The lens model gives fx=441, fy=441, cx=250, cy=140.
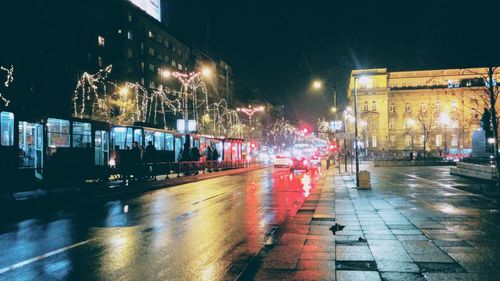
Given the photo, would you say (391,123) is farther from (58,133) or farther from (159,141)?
(58,133)

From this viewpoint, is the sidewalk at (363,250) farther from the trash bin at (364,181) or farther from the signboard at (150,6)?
the signboard at (150,6)

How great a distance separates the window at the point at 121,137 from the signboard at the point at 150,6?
3824cm

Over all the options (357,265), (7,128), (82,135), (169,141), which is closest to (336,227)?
(357,265)

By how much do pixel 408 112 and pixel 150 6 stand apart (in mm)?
60206

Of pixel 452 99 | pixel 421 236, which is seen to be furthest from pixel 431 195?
pixel 452 99

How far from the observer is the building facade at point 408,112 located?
9344 centimetres

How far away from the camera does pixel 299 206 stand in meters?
14.8

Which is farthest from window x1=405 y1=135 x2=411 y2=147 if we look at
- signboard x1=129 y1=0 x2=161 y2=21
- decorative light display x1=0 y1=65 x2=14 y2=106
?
decorative light display x1=0 y1=65 x2=14 y2=106

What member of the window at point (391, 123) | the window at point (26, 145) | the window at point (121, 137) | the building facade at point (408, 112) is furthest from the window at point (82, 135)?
the window at point (391, 123)

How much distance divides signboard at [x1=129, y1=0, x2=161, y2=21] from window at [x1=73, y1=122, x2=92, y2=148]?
140 ft

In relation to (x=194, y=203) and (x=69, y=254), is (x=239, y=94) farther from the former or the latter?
(x=69, y=254)

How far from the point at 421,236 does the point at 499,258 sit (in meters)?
1.94

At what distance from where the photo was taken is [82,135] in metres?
22.5

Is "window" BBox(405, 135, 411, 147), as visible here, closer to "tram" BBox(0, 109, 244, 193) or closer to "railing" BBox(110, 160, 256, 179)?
"railing" BBox(110, 160, 256, 179)
